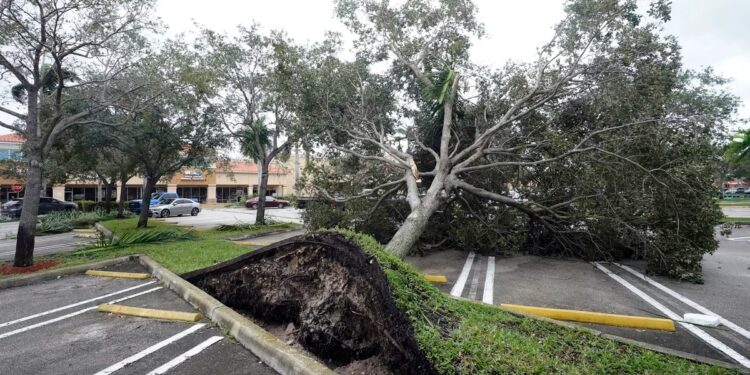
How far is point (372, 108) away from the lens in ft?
38.9

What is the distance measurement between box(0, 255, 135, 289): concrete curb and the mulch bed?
692 mm

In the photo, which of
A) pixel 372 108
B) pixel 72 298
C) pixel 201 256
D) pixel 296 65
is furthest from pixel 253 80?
pixel 72 298

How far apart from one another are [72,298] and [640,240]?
1064cm

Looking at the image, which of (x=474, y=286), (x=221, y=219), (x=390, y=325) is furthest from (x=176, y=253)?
(x=221, y=219)

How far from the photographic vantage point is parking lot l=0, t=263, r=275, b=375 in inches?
142

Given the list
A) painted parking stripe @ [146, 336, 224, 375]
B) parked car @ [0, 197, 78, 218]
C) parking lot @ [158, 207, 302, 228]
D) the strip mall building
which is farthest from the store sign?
painted parking stripe @ [146, 336, 224, 375]

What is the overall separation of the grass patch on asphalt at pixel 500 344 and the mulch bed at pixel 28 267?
317 inches

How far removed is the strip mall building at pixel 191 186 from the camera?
100ft

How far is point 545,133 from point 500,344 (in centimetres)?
725

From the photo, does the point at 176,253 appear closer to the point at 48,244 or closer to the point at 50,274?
the point at 50,274

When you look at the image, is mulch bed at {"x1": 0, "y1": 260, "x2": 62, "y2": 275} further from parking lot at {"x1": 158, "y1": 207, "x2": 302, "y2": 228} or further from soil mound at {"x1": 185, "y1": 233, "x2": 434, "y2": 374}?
parking lot at {"x1": 158, "y1": 207, "x2": 302, "y2": 228}

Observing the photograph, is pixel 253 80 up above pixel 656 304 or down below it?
above

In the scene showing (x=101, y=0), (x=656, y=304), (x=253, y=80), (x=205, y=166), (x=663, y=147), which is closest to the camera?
(x=656, y=304)

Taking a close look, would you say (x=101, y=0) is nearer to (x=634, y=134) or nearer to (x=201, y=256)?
(x=201, y=256)
